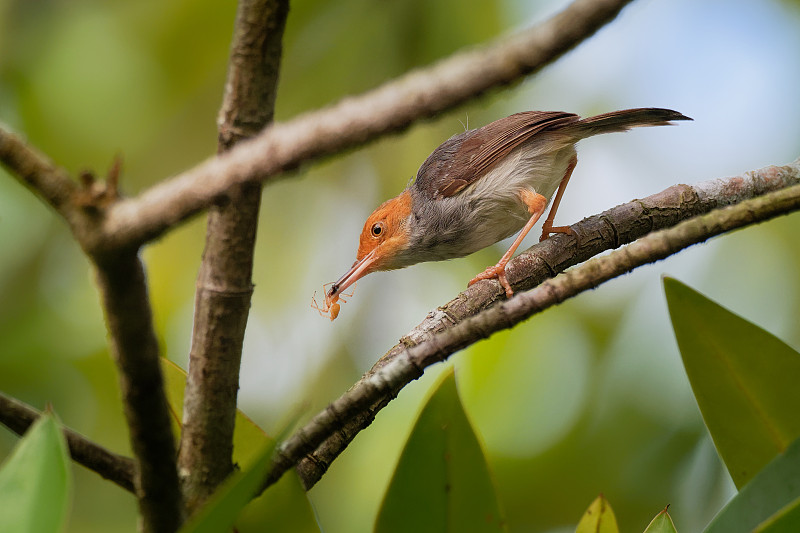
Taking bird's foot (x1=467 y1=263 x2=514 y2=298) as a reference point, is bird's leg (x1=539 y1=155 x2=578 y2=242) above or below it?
above

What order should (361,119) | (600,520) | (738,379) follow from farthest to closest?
1. (738,379)
2. (600,520)
3. (361,119)

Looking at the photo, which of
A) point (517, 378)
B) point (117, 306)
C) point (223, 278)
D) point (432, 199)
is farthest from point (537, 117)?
point (117, 306)

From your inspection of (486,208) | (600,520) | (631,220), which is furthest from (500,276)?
(600,520)

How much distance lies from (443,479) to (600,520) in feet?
1.31

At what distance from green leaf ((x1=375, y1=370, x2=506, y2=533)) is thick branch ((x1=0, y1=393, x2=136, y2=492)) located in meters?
0.53

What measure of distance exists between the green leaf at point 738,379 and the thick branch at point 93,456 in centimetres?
133

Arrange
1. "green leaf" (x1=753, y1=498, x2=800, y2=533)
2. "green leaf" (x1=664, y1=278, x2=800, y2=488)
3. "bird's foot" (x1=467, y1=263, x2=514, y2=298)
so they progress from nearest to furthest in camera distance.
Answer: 1. "green leaf" (x1=753, y1=498, x2=800, y2=533)
2. "green leaf" (x1=664, y1=278, x2=800, y2=488)
3. "bird's foot" (x1=467, y1=263, x2=514, y2=298)

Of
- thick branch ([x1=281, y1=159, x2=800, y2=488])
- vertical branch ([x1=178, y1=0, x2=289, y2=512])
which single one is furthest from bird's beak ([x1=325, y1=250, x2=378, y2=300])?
vertical branch ([x1=178, y1=0, x2=289, y2=512])

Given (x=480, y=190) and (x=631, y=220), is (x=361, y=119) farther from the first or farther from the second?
(x=480, y=190)

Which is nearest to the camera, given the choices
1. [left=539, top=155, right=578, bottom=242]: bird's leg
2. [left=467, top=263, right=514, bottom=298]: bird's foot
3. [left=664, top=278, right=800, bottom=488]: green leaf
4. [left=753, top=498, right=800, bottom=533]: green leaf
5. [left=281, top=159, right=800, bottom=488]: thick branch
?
[left=753, top=498, right=800, bottom=533]: green leaf

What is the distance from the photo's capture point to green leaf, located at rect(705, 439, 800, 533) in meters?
1.52

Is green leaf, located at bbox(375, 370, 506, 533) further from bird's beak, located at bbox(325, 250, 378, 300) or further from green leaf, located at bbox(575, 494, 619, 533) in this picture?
bird's beak, located at bbox(325, 250, 378, 300)

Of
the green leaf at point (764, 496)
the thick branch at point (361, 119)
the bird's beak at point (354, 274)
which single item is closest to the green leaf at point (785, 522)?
the green leaf at point (764, 496)

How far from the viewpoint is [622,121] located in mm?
3766
